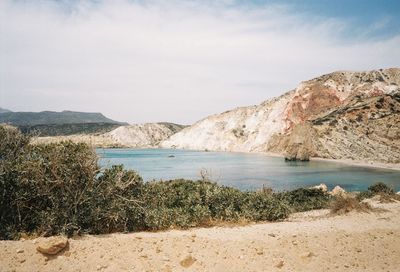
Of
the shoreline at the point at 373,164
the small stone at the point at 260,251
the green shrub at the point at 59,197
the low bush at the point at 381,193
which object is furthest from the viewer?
the shoreline at the point at 373,164

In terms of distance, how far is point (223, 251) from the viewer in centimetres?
962

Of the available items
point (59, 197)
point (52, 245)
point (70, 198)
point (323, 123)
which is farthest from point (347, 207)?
point (323, 123)

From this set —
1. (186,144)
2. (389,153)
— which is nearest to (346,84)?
(389,153)

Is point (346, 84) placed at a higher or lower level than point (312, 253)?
higher

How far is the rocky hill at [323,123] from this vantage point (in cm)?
8006

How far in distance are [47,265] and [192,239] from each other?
145 inches

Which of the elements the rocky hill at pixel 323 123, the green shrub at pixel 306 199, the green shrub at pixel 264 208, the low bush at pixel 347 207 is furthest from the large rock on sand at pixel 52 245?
the rocky hill at pixel 323 123

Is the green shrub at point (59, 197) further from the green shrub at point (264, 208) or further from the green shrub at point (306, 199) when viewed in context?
the green shrub at point (306, 199)

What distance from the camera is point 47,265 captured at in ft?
27.0

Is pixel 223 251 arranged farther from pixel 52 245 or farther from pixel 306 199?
pixel 306 199

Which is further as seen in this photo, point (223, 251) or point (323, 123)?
point (323, 123)

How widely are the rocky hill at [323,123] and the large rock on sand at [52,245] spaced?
7362 cm

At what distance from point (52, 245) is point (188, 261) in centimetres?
321

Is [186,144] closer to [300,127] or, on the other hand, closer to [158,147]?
[158,147]
